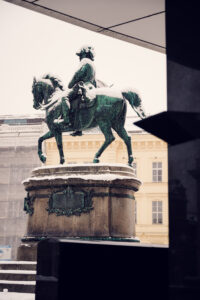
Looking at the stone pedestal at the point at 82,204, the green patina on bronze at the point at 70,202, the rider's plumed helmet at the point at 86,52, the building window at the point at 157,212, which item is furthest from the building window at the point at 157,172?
the green patina on bronze at the point at 70,202

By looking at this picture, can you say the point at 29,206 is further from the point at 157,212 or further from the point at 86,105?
the point at 157,212

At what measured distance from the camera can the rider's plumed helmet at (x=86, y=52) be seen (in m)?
11.0

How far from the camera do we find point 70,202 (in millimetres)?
9766

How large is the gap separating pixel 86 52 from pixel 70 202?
3506mm

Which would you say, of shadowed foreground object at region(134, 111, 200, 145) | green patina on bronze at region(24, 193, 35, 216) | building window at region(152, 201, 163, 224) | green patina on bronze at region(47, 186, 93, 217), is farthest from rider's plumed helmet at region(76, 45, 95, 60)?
building window at region(152, 201, 163, 224)

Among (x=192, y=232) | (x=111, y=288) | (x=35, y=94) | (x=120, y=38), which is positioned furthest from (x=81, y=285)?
(x=35, y=94)

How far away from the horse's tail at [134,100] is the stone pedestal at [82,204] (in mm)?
1782

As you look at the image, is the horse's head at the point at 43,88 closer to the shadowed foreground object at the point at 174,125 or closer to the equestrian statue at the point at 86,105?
the equestrian statue at the point at 86,105

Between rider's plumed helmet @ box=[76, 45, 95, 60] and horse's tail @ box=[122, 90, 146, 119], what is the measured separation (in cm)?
112

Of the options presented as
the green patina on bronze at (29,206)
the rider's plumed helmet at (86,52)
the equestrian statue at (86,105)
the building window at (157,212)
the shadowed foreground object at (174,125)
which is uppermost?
the rider's plumed helmet at (86,52)

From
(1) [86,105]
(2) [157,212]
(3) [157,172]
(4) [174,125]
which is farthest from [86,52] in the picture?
(3) [157,172]

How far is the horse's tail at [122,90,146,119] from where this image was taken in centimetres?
1120

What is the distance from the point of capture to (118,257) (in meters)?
3.96

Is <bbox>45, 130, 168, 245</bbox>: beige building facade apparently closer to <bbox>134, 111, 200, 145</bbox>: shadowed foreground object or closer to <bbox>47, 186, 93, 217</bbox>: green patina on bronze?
<bbox>47, 186, 93, 217</bbox>: green patina on bronze
